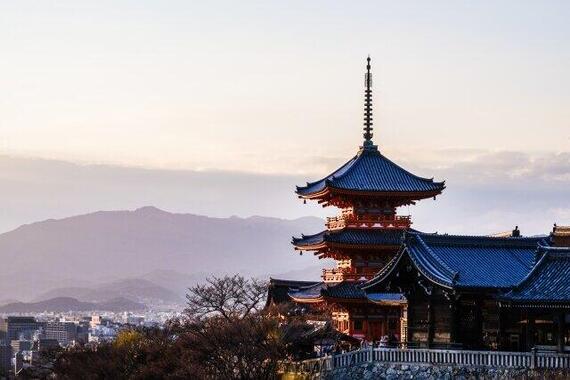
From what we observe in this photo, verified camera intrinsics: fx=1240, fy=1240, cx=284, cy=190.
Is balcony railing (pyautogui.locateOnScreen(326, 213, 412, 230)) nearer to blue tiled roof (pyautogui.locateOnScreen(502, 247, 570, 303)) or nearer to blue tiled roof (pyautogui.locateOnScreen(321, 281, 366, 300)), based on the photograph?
blue tiled roof (pyautogui.locateOnScreen(321, 281, 366, 300))

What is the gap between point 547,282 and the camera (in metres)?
49.5

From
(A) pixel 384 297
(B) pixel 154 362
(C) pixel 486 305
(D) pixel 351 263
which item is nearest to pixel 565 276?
(C) pixel 486 305

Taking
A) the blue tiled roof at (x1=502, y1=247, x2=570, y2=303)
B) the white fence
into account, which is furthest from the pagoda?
the blue tiled roof at (x1=502, y1=247, x2=570, y2=303)

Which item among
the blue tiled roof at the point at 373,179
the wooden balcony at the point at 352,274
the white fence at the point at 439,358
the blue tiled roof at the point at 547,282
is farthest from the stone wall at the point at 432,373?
the blue tiled roof at the point at 373,179

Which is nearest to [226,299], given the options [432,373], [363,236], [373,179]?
[363,236]

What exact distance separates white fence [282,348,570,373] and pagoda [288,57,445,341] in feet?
30.3

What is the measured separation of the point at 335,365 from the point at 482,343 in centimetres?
639

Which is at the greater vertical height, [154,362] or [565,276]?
[565,276]

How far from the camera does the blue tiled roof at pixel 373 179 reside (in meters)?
67.5

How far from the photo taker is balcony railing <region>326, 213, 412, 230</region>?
2665 inches

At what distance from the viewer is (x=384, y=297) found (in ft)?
209

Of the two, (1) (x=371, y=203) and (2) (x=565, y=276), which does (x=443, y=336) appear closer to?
(2) (x=565, y=276)

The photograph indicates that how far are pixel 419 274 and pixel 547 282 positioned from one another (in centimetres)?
607

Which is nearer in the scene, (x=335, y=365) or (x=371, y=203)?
(x=335, y=365)
